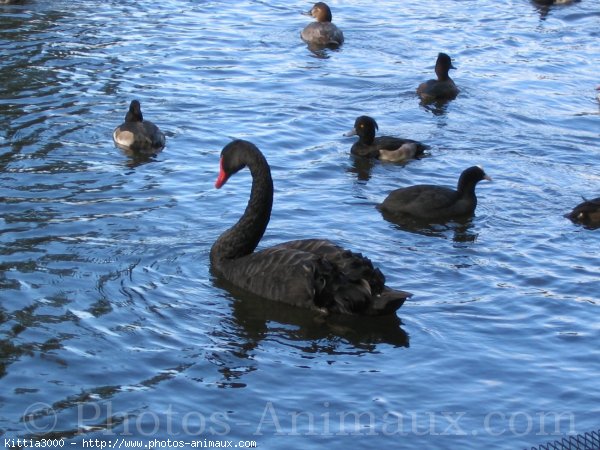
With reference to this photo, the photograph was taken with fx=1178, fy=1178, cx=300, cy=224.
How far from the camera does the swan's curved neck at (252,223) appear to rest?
502 inches

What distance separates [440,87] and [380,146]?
3.17 metres

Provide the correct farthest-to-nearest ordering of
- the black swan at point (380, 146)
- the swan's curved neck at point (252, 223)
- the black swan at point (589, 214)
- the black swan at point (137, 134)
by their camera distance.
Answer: the black swan at point (380, 146) < the black swan at point (137, 134) < the black swan at point (589, 214) < the swan's curved neck at point (252, 223)

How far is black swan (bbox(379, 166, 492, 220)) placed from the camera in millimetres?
14594

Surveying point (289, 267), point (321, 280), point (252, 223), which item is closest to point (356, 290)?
point (321, 280)

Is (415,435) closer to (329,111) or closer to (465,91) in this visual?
(329,111)

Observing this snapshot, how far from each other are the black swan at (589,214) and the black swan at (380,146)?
322 cm

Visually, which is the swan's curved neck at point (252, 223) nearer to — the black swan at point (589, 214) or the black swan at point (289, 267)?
the black swan at point (289, 267)

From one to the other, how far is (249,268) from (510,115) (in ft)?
25.9

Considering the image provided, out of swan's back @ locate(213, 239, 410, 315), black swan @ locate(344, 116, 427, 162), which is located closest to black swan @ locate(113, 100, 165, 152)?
black swan @ locate(344, 116, 427, 162)

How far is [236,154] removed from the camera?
13.0 meters

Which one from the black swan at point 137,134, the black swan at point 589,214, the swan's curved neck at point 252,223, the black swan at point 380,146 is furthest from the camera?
the black swan at point 380,146

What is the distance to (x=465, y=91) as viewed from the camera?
2038 centimetres

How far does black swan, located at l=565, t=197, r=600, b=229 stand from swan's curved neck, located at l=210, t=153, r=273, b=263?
13.2 ft

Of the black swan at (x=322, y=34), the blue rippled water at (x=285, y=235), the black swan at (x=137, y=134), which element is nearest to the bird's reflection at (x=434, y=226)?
the blue rippled water at (x=285, y=235)
